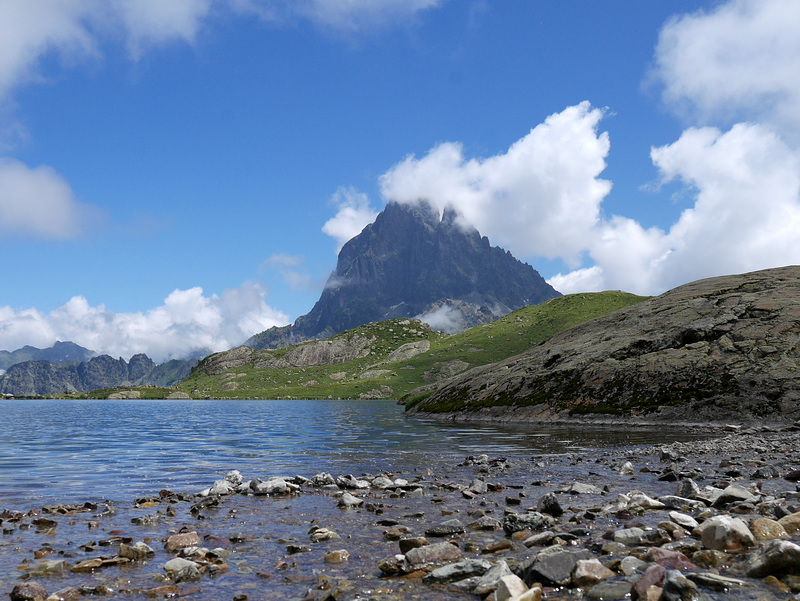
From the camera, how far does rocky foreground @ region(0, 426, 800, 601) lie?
28.1 feet

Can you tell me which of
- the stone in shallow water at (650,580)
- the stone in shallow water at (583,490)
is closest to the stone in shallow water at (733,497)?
the stone in shallow water at (583,490)

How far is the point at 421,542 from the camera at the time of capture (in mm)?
11328

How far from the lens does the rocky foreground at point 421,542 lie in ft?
28.1

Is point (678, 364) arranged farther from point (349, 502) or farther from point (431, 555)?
point (431, 555)

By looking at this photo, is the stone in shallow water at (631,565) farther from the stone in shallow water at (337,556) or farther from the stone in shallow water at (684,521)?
the stone in shallow water at (337,556)

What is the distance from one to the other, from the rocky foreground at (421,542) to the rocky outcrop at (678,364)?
92.1 feet

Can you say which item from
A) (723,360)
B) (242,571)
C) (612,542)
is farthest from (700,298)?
(242,571)

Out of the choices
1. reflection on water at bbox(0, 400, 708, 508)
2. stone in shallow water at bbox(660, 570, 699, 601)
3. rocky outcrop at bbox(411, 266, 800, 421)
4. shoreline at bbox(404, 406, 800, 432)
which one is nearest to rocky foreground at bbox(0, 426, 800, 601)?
stone in shallow water at bbox(660, 570, 699, 601)

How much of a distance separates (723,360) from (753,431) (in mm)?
11478

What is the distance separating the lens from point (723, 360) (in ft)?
157

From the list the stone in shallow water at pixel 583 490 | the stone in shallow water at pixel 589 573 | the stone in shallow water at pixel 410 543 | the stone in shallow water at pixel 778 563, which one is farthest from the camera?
the stone in shallow water at pixel 583 490

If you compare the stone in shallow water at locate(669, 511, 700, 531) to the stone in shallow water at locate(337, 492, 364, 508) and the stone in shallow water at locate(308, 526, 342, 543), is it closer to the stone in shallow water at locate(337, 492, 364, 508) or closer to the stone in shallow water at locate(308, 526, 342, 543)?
the stone in shallow water at locate(308, 526, 342, 543)

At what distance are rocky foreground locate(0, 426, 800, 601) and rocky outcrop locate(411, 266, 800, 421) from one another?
28080 millimetres

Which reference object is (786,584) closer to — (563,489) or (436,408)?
(563,489)
